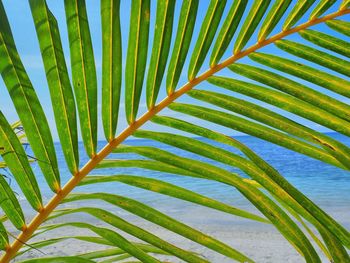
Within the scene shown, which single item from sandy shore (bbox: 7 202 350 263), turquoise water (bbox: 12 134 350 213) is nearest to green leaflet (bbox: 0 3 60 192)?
sandy shore (bbox: 7 202 350 263)

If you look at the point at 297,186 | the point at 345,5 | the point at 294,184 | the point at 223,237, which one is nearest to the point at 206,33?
the point at 345,5

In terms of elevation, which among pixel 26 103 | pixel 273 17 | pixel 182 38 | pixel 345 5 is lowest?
pixel 26 103

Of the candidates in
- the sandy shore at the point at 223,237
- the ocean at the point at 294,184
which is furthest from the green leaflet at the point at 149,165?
the ocean at the point at 294,184

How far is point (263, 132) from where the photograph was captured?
0.70m

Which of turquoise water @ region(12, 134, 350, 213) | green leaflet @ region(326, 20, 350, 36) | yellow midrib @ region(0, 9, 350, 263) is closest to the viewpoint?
yellow midrib @ region(0, 9, 350, 263)

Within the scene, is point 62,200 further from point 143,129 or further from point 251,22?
point 251,22

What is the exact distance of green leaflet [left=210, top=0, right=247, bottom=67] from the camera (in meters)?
0.69

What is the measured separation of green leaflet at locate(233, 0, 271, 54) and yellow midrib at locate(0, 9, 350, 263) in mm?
28

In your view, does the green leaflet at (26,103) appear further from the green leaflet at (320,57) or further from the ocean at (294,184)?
the ocean at (294,184)

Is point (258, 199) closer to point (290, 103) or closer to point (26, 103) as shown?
point (290, 103)

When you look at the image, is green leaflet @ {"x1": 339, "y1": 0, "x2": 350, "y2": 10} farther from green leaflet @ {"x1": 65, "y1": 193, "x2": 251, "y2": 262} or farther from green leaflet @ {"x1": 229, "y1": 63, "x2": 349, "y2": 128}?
green leaflet @ {"x1": 65, "y1": 193, "x2": 251, "y2": 262}

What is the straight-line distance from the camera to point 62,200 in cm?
70

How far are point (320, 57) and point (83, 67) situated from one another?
0.37 m

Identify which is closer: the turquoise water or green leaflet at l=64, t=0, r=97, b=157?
green leaflet at l=64, t=0, r=97, b=157
